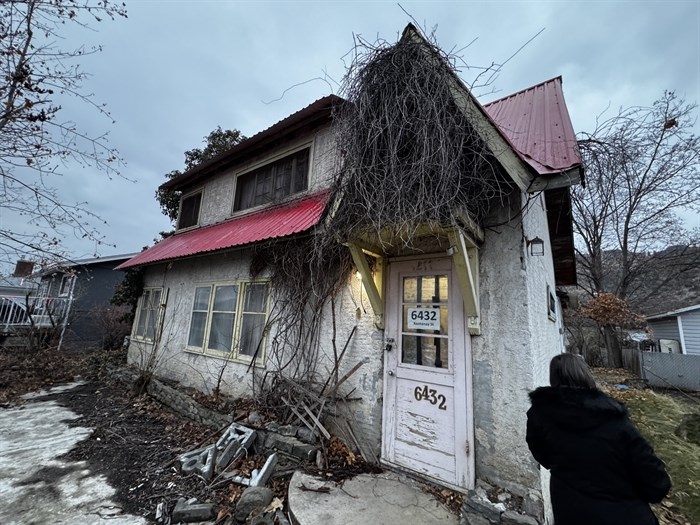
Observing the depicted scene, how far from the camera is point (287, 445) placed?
3939mm

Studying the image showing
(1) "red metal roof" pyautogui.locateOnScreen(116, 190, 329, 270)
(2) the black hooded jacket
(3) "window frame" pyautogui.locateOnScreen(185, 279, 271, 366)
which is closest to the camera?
(2) the black hooded jacket

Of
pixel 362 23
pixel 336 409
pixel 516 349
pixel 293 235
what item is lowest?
pixel 336 409

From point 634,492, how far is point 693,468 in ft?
18.8

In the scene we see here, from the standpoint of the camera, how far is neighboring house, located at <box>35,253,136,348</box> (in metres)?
12.5

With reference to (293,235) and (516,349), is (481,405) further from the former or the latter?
(293,235)

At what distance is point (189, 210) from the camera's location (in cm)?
1008

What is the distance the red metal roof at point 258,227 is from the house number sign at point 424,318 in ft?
6.01

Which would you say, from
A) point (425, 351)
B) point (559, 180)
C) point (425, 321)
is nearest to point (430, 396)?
point (425, 351)

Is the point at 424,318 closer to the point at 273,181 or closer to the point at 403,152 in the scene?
the point at 403,152

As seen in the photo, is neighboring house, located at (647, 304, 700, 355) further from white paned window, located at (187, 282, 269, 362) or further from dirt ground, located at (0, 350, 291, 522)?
dirt ground, located at (0, 350, 291, 522)

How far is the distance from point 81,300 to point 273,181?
16047 mm

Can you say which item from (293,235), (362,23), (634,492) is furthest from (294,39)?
(634,492)

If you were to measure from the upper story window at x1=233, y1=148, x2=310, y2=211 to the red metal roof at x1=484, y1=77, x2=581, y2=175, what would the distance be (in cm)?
407

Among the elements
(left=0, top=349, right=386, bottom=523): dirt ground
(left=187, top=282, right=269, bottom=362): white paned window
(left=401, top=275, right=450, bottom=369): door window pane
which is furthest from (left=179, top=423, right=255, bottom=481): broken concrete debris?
(left=401, top=275, right=450, bottom=369): door window pane
